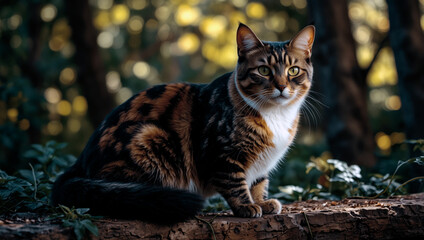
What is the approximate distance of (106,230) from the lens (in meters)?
2.23

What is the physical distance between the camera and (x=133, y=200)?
2332mm

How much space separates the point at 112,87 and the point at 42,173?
6794mm

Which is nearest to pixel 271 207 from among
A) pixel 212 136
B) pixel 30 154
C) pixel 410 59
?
pixel 212 136

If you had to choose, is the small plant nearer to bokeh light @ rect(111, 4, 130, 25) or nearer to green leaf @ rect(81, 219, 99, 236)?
green leaf @ rect(81, 219, 99, 236)

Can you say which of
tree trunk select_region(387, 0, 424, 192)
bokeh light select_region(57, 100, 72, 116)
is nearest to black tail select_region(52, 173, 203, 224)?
tree trunk select_region(387, 0, 424, 192)

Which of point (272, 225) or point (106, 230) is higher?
point (106, 230)

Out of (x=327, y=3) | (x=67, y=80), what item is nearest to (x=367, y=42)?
(x=327, y=3)

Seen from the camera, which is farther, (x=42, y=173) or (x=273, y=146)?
(x=42, y=173)

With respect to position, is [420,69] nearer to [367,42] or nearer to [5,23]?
[367,42]

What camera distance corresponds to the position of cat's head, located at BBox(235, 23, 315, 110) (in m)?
2.85

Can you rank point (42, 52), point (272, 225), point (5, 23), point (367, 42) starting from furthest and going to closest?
point (42, 52) → point (367, 42) → point (5, 23) → point (272, 225)

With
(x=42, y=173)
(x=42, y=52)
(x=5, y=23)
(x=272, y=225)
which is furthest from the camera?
(x=42, y=52)

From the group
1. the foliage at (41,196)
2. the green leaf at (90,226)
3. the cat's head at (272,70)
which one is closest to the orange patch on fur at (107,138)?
the foliage at (41,196)

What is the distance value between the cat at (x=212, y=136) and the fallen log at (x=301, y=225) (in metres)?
0.17
